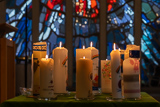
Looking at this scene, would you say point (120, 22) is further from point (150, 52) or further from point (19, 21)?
point (19, 21)

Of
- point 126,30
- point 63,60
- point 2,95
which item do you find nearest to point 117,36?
point 126,30

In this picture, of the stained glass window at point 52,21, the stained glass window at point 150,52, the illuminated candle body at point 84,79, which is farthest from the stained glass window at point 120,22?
the illuminated candle body at point 84,79

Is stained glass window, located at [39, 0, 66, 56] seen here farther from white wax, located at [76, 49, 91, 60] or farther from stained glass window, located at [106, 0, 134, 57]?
white wax, located at [76, 49, 91, 60]

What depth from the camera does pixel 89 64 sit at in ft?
3.26

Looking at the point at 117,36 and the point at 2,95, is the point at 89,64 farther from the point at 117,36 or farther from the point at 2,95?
the point at 117,36

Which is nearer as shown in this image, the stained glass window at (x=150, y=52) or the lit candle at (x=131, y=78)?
the lit candle at (x=131, y=78)

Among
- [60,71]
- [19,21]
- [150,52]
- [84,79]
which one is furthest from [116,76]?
[19,21]

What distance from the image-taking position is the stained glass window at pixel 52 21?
6.08m

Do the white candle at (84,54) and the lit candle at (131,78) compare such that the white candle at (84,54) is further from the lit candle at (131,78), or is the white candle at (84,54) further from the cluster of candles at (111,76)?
the lit candle at (131,78)

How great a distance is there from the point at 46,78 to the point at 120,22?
17.5 feet

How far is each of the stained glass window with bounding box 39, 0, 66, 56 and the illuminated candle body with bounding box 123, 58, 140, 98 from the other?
507cm

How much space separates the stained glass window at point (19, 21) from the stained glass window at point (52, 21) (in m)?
0.29

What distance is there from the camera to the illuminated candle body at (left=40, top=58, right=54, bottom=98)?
982 mm

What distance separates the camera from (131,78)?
102cm
